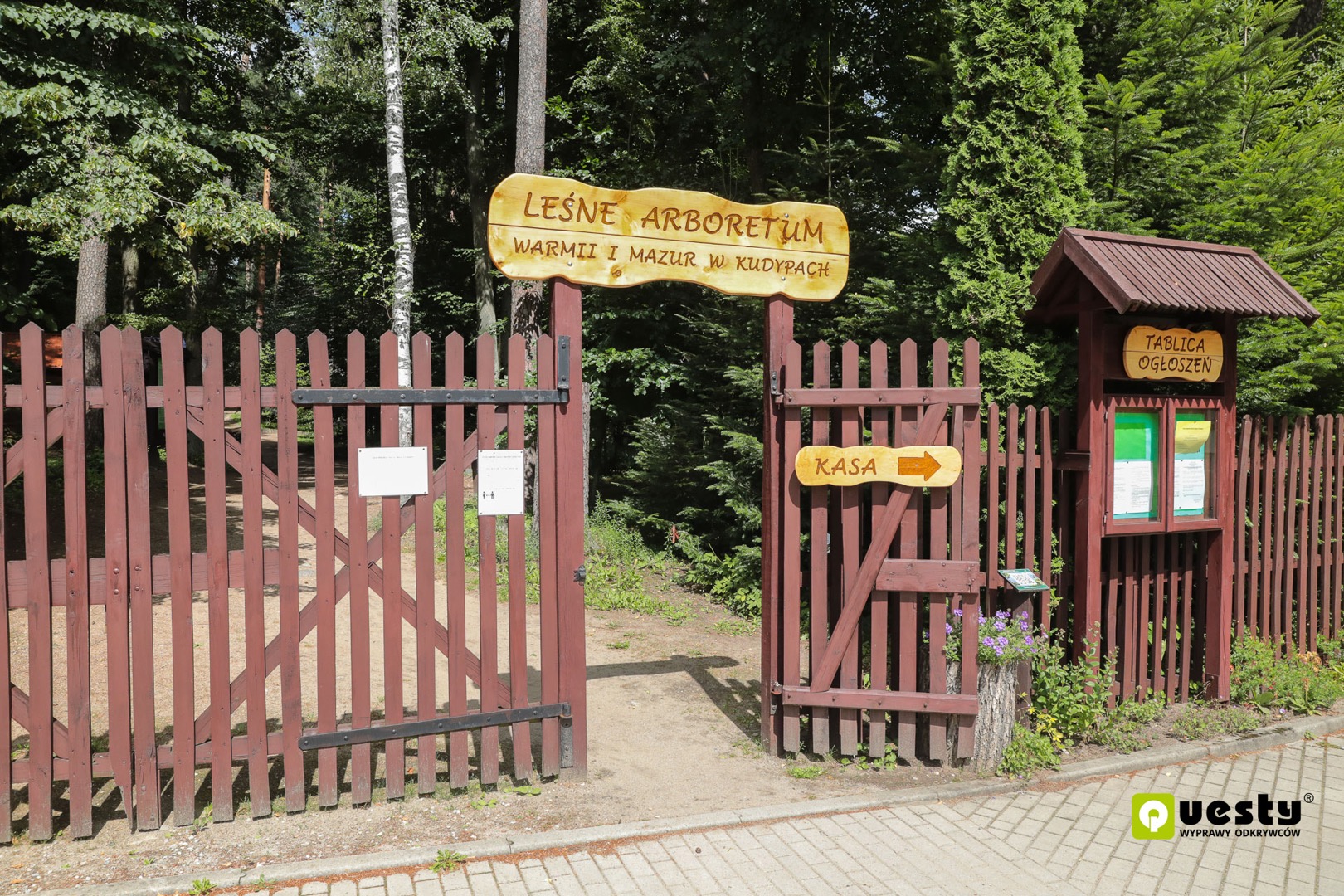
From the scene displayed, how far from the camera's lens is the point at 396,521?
4.33m

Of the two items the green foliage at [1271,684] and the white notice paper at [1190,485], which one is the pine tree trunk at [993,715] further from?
the green foliage at [1271,684]

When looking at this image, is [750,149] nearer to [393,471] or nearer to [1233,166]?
[1233,166]

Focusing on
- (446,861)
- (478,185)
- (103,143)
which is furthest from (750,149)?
(446,861)

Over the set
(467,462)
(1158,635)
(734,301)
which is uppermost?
(734,301)

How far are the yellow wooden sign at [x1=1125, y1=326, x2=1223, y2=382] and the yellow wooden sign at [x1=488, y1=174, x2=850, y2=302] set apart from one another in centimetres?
193

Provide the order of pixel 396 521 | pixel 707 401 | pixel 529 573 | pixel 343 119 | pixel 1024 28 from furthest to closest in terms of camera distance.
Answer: pixel 343 119 → pixel 707 401 → pixel 529 573 → pixel 1024 28 → pixel 396 521

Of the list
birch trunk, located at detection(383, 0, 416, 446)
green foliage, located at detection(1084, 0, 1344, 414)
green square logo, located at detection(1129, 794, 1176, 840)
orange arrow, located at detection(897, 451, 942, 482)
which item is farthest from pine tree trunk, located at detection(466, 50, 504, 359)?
green square logo, located at detection(1129, 794, 1176, 840)

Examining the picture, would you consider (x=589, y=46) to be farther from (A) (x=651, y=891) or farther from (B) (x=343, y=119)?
(A) (x=651, y=891)

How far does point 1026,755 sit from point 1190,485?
2.20m

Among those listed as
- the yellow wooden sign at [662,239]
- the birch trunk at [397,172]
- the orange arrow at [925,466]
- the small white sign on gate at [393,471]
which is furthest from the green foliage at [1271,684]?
the birch trunk at [397,172]

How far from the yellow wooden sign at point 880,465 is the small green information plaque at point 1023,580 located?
777 mm

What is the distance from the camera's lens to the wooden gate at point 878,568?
191 inches

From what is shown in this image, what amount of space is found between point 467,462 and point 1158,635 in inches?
184

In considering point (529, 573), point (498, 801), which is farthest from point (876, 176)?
point (498, 801)
